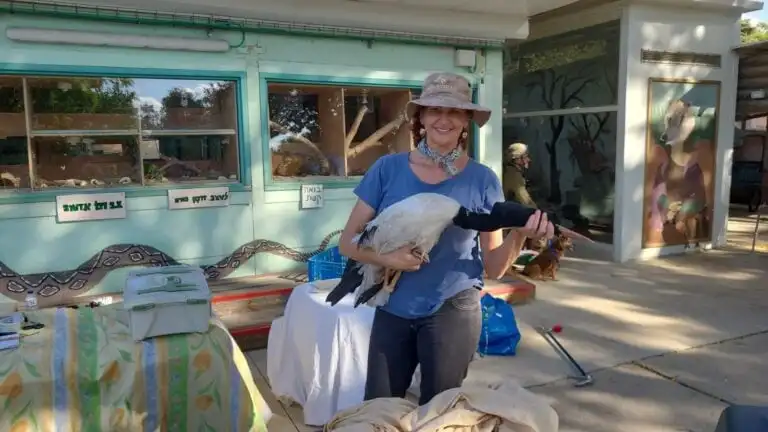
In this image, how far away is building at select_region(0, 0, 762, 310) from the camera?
5.25m

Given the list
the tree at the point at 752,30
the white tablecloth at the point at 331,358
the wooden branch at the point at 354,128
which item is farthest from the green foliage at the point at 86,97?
the tree at the point at 752,30

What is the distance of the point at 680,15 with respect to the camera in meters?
7.87

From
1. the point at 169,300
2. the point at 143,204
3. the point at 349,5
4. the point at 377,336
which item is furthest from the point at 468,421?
the point at 349,5

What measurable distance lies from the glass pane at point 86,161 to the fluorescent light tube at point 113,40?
2.82 ft

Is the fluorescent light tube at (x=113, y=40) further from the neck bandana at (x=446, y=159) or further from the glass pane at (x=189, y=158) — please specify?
the neck bandana at (x=446, y=159)

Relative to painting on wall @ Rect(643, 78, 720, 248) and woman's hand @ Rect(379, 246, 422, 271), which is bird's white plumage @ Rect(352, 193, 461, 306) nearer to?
woman's hand @ Rect(379, 246, 422, 271)

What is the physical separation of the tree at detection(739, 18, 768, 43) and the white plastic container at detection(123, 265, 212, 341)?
79.7 feet

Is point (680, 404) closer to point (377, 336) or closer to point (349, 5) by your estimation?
point (377, 336)

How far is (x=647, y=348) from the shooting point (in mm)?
4746

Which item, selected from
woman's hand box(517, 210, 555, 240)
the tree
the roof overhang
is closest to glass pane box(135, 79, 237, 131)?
the roof overhang

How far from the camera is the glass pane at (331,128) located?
20.8 feet

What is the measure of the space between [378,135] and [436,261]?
16.5 ft

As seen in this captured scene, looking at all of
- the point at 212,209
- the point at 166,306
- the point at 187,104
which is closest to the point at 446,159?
the point at 166,306

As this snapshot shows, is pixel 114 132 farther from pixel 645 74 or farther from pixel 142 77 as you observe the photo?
pixel 645 74
